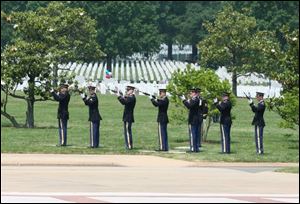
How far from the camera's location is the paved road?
16688mm

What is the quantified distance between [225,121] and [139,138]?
559 cm

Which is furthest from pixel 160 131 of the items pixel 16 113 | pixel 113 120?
pixel 16 113

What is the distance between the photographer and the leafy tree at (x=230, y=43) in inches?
2736

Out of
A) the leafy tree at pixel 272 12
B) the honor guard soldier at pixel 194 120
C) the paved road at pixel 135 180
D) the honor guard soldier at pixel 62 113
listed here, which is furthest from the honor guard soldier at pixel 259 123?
the leafy tree at pixel 272 12

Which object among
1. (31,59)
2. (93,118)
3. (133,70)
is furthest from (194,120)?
(133,70)

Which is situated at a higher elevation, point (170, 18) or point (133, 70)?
point (170, 18)

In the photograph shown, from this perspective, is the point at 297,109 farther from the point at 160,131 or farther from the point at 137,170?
the point at 137,170

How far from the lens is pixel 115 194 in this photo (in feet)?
55.8

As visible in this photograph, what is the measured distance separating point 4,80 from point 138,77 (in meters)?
58.1

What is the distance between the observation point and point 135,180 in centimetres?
2002

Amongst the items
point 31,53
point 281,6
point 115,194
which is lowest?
point 115,194

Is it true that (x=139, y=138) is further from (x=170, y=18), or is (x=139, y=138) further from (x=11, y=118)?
(x=170, y=18)

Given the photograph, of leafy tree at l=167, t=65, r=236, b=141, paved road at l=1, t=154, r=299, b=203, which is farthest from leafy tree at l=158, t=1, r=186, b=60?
paved road at l=1, t=154, r=299, b=203

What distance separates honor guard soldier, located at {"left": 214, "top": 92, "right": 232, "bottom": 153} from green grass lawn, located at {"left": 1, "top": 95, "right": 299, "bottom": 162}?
340mm
